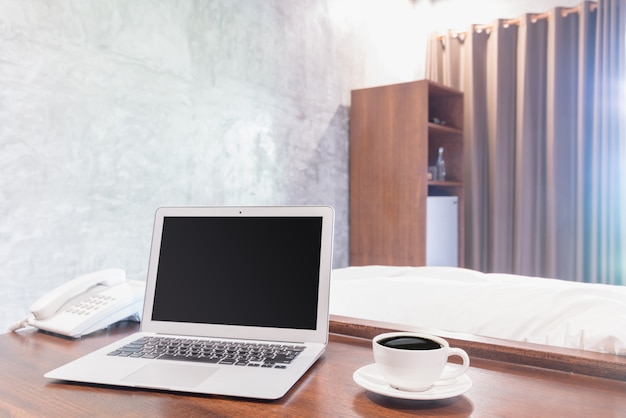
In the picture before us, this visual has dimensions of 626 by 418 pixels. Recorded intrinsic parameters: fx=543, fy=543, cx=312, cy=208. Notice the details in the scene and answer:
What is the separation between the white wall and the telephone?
0.92 meters

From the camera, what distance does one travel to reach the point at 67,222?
81.1 inches

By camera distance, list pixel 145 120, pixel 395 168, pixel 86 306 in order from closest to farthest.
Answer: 1. pixel 86 306
2. pixel 145 120
3. pixel 395 168

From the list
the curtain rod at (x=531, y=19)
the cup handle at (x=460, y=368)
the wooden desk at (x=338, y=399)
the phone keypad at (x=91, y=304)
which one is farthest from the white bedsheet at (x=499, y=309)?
the curtain rod at (x=531, y=19)

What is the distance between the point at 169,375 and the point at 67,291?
18.5 inches

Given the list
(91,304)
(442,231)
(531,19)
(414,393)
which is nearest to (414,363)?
(414,393)

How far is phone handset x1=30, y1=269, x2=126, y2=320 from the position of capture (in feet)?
3.48

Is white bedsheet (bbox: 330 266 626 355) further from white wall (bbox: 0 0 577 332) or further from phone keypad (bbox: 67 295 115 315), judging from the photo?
white wall (bbox: 0 0 577 332)

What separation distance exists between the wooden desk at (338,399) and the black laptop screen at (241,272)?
0.47ft

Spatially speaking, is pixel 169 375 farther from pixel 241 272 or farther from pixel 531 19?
pixel 531 19

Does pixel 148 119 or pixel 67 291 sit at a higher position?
pixel 148 119

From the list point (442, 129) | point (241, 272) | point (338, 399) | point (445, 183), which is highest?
point (442, 129)

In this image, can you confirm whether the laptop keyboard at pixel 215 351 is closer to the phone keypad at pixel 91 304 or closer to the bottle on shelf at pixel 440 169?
the phone keypad at pixel 91 304

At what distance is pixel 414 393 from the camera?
67 centimetres

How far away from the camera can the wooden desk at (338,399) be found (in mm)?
645
